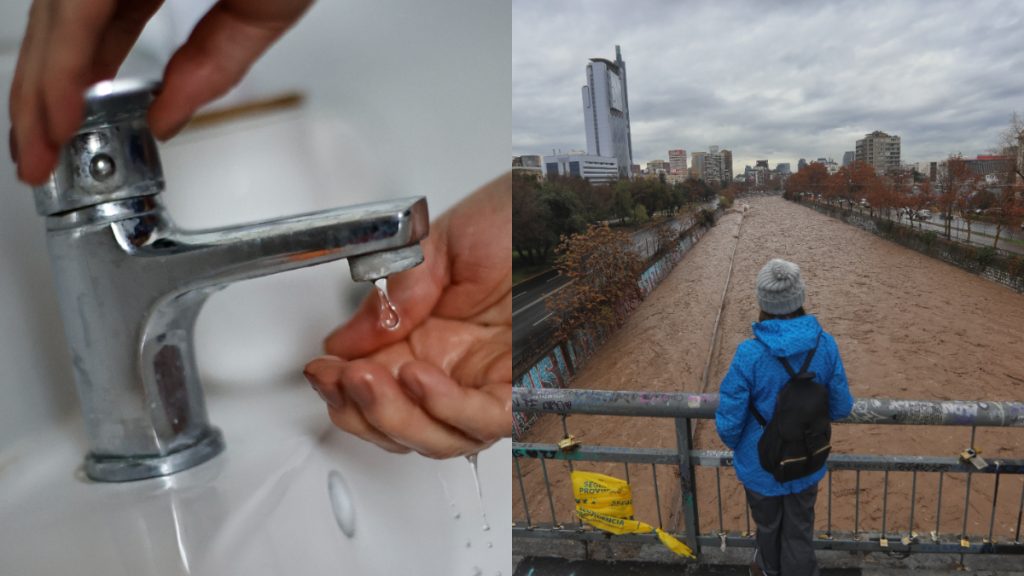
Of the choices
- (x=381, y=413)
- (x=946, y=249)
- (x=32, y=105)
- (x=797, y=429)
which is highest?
(x=32, y=105)

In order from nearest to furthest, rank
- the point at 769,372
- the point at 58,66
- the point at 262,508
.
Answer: the point at 58,66
the point at 262,508
the point at 769,372

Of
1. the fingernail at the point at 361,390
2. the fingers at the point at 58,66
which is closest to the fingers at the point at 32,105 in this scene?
the fingers at the point at 58,66

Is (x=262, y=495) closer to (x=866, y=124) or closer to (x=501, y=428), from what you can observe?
(x=501, y=428)

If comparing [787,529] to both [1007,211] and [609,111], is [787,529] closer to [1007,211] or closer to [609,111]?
[1007,211]

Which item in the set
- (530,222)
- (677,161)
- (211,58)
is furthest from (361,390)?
(677,161)

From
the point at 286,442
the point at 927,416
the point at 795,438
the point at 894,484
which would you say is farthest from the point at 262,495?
the point at 894,484

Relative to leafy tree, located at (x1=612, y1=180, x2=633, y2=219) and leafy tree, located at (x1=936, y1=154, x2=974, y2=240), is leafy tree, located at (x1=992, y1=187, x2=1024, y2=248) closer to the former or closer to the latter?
leafy tree, located at (x1=936, y1=154, x2=974, y2=240)
